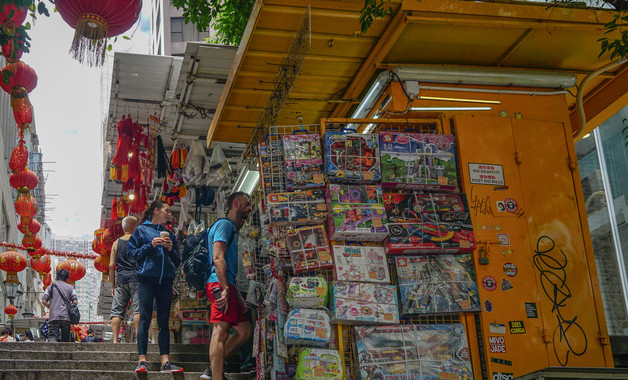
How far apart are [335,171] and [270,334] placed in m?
1.80

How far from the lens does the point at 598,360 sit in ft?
20.9

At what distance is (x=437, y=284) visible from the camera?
6.17m

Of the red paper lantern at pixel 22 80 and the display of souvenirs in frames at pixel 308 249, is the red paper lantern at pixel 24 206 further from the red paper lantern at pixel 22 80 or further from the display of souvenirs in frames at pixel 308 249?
the display of souvenirs in frames at pixel 308 249

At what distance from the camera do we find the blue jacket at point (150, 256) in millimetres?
7023

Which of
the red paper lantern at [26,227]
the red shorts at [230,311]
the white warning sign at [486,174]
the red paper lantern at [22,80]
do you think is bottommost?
the red shorts at [230,311]

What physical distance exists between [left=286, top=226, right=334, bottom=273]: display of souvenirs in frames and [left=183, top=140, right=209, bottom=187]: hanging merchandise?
Answer: 509 centimetres

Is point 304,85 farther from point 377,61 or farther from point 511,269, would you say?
point 511,269

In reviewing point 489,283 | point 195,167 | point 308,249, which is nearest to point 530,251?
point 489,283

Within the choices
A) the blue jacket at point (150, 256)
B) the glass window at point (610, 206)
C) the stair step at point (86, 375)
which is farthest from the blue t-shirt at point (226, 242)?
the glass window at point (610, 206)

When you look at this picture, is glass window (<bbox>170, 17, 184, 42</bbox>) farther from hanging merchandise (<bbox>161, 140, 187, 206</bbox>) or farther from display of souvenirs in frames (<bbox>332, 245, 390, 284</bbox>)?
display of souvenirs in frames (<bbox>332, 245, 390, 284</bbox>)

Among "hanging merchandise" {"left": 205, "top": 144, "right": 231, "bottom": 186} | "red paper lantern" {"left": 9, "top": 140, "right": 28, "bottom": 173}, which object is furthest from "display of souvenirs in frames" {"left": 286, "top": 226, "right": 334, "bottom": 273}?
"red paper lantern" {"left": 9, "top": 140, "right": 28, "bottom": 173}

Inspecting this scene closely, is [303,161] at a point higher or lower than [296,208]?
higher

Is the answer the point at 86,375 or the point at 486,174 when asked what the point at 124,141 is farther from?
the point at 486,174

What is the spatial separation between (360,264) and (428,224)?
82 cm
